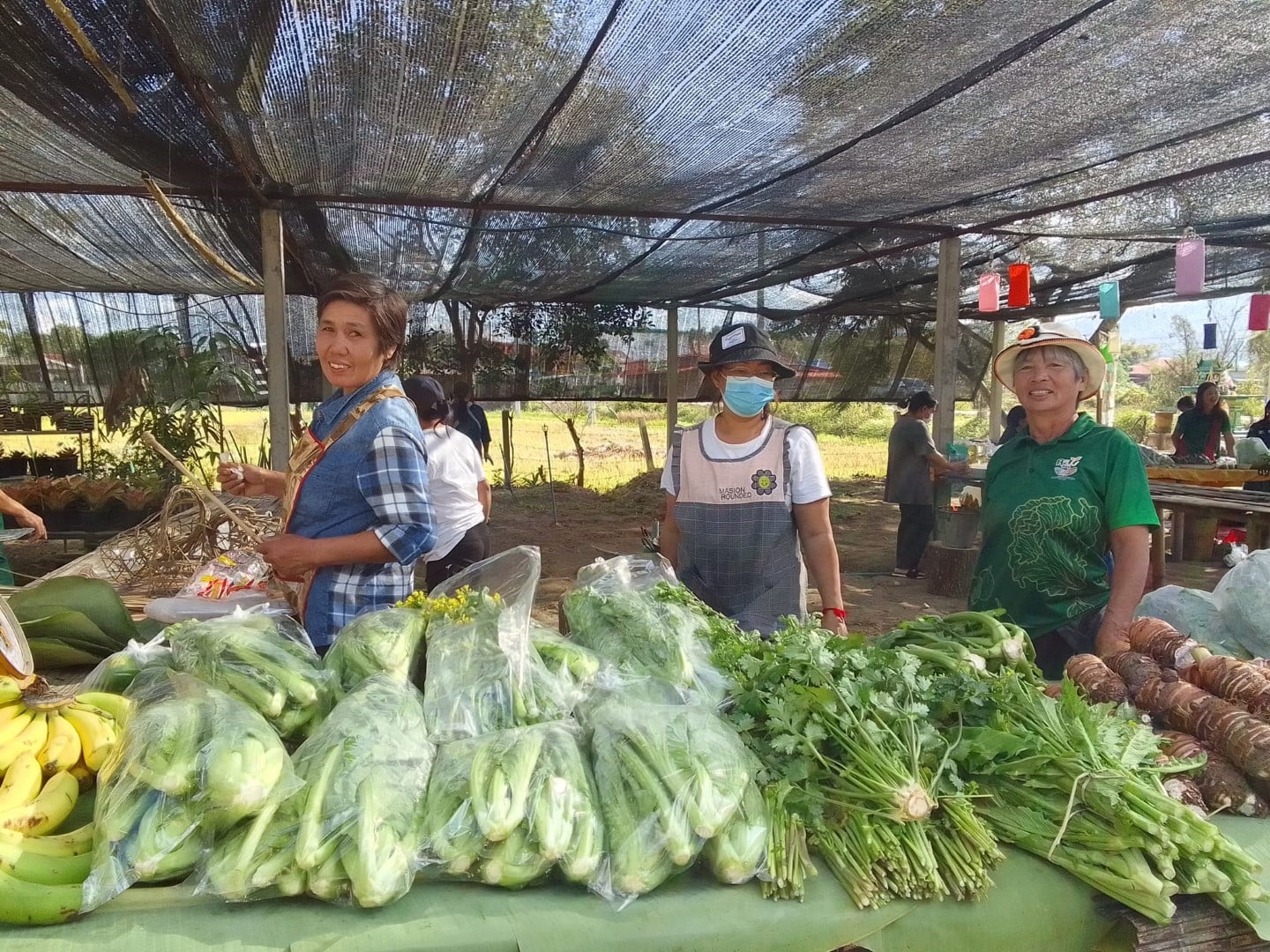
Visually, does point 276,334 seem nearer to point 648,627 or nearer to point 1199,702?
point 648,627

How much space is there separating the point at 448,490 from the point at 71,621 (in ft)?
7.33

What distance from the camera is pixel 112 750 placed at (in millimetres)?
1494

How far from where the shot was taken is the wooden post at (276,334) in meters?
6.34

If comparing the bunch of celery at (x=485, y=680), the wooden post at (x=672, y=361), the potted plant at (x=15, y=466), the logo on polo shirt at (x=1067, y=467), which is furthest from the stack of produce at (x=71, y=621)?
the wooden post at (x=672, y=361)

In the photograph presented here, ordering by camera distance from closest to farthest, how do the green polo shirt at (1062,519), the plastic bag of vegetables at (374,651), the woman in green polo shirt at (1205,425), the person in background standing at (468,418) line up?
the plastic bag of vegetables at (374,651) → the green polo shirt at (1062,519) → the person in background standing at (468,418) → the woman in green polo shirt at (1205,425)

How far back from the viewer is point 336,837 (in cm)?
135

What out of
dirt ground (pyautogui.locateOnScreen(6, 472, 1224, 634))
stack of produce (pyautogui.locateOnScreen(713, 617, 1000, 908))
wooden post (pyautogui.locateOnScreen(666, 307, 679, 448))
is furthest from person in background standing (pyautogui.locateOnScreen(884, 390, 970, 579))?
stack of produce (pyautogui.locateOnScreen(713, 617, 1000, 908))

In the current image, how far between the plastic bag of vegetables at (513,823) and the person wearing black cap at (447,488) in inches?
125

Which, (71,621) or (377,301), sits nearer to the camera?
(377,301)

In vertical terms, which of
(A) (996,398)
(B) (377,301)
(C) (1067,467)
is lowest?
(C) (1067,467)

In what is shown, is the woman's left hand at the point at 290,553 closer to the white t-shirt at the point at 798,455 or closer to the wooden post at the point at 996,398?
the white t-shirt at the point at 798,455

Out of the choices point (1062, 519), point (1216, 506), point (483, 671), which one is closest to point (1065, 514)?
point (1062, 519)

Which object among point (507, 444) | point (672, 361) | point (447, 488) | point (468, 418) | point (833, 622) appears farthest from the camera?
point (507, 444)

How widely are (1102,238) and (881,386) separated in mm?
6376
